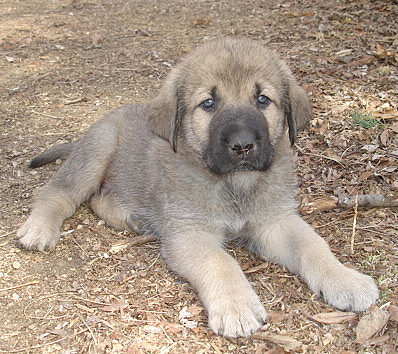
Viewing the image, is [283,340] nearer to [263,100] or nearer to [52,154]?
[263,100]

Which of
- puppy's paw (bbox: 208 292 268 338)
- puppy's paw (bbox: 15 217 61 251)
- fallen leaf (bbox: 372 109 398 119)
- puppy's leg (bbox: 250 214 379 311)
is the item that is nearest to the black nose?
puppy's leg (bbox: 250 214 379 311)

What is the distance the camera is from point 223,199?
12.8ft

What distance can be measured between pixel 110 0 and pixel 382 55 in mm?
5975

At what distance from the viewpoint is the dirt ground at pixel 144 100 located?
319 cm

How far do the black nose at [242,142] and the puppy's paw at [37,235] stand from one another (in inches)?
61.3

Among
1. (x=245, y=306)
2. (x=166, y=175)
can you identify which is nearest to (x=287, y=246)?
(x=245, y=306)

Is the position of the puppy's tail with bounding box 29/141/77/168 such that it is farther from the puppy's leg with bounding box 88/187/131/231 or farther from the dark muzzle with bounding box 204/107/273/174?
the dark muzzle with bounding box 204/107/273/174

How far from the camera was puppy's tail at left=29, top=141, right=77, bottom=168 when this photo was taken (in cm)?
506

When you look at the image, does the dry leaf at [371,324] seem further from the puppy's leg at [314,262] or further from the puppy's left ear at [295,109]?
the puppy's left ear at [295,109]

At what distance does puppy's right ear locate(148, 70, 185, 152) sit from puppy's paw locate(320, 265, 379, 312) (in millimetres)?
1394

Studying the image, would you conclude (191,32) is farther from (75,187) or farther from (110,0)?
(75,187)

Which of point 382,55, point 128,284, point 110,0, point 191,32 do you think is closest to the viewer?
point 128,284

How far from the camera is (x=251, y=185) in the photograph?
12.9 ft

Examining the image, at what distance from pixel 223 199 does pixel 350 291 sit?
1.08 meters
